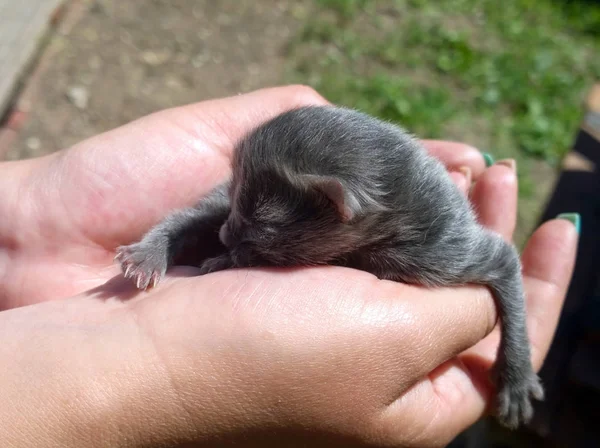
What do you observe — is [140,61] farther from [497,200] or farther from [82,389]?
[82,389]

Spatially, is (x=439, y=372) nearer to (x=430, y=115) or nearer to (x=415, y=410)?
(x=415, y=410)

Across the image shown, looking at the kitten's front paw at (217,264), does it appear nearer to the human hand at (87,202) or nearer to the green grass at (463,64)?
the human hand at (87,202)

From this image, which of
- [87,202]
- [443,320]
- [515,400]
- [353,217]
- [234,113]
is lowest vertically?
[515,400]

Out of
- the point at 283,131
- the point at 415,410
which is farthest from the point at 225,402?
the point at 283,131

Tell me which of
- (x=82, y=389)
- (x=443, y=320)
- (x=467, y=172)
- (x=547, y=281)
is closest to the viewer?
(x=82, y=389)

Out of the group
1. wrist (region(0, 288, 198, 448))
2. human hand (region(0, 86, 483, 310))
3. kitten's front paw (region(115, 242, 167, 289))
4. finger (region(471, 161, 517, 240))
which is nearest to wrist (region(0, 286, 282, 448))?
wrist (region(0, 288, 198, 448))

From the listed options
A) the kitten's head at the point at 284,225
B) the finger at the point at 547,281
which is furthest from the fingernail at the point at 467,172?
the kitten's head at the point at 284,225

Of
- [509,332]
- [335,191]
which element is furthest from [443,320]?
[335,191]
